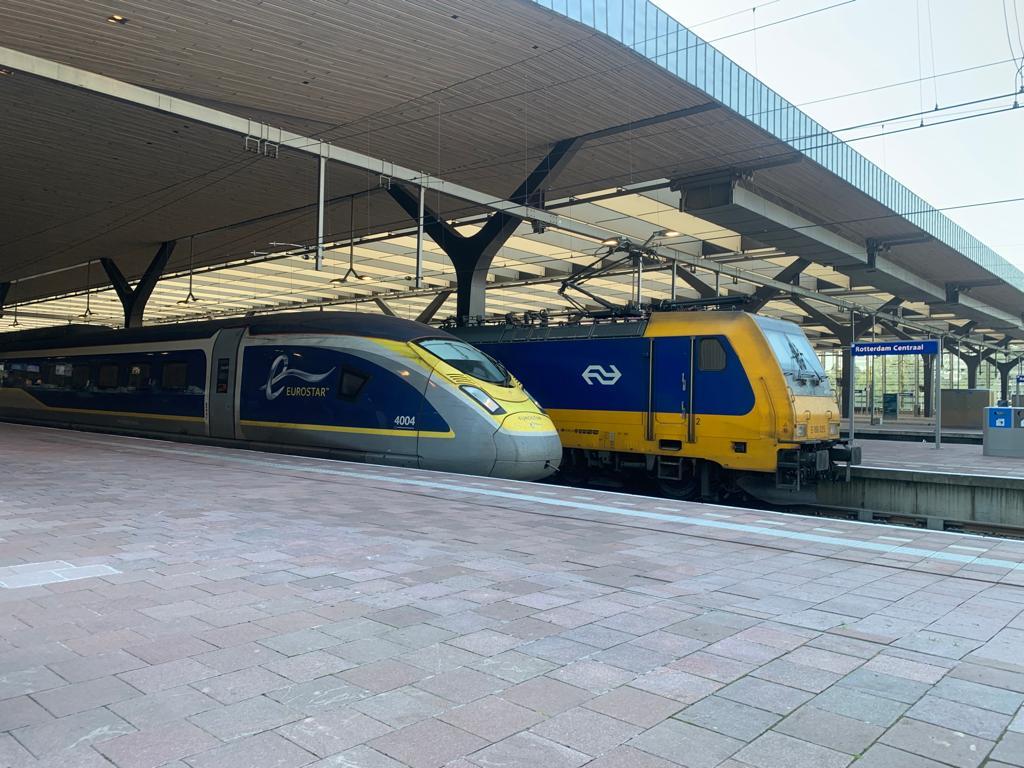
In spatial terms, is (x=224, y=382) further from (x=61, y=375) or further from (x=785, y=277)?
(x=785, y=277)

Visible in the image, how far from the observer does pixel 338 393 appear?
1323 cm

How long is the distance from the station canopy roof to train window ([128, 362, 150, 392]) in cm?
473

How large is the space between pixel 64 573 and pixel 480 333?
Answer: 11.5 meters

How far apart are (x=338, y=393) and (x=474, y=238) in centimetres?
775

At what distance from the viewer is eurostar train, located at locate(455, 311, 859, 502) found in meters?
11.8

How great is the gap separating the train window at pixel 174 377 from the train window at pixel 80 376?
4.55 meters

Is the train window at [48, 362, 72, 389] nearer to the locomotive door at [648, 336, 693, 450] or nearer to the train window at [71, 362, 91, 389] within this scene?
→ the train window at [71, 362, 91, 389]

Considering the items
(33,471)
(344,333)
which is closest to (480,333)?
(344,333)

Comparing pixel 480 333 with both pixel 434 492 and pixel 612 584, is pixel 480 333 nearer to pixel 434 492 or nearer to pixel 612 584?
pixel 434 492

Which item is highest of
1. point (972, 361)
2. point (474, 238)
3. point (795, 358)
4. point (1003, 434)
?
point (474, 238)

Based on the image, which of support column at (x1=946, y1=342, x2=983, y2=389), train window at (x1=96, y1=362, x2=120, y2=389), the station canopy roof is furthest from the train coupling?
support column at (x1=946, y1=342, x2=983, y2=389)

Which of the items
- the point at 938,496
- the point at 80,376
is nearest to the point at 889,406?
the point at 938,496

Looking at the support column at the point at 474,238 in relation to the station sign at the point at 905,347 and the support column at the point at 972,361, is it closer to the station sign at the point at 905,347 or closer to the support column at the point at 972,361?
the station sign at the point at 905,347

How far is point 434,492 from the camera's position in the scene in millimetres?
9438
